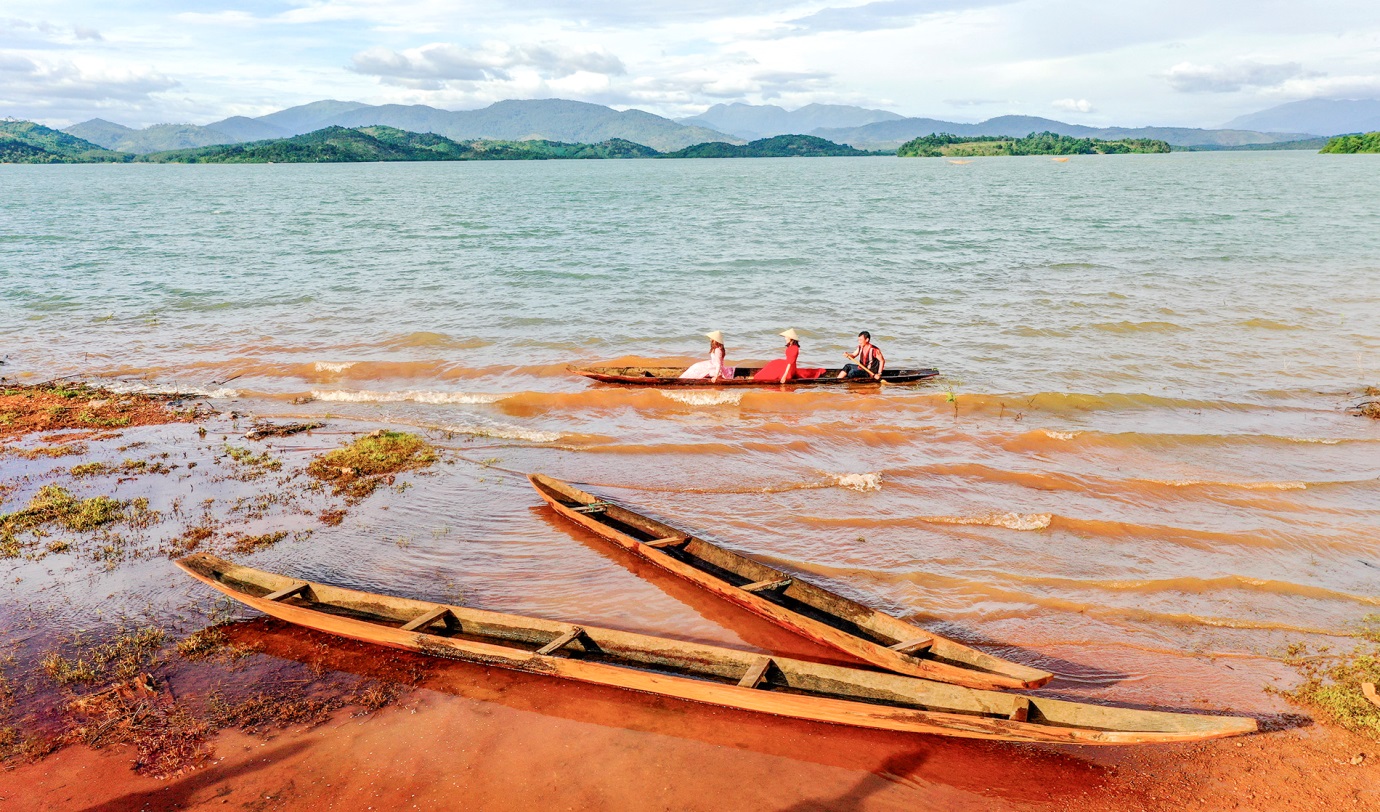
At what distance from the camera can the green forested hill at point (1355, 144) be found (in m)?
134

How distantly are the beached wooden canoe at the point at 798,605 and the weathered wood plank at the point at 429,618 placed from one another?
2224 millimetres

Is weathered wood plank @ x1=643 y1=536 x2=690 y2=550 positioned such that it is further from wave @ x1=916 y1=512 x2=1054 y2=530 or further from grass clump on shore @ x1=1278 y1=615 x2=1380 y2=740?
grass clump on shore @ x1=1278 y1=615 x2=1380 y2=740

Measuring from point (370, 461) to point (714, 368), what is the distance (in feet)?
22.2

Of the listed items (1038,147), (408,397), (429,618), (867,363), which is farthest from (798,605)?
(1038,147)

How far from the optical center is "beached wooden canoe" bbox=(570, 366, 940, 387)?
15641 millimetres

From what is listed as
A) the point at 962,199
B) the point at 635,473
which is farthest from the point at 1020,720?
the point at 962,199

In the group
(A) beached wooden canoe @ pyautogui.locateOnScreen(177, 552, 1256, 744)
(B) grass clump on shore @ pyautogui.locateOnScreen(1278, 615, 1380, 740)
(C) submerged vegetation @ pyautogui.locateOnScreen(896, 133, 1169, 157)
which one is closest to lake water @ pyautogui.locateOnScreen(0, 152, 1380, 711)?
(B) grass clump on shore @ pyautogui.locateOnScreen(1278, 615, 1380, 740)

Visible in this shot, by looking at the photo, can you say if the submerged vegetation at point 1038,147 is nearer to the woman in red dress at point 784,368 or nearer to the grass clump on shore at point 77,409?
the woman in red dress at point 784,368

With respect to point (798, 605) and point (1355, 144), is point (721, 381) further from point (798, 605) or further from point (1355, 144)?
point (1355, 144)

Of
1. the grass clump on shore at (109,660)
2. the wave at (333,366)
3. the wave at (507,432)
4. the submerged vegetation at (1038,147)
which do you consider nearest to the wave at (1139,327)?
the wave at (507,432)

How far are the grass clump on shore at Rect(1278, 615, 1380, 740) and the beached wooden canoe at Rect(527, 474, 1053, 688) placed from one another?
7.51ft

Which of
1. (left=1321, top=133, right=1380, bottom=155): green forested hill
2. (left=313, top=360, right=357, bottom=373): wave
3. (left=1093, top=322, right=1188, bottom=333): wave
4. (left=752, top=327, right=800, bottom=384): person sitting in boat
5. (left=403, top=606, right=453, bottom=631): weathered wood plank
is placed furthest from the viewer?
(left=1321, top=133, right=1380, bottom=155): green forested hill

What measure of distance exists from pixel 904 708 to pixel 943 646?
37.4 inches

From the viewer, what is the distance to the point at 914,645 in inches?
263
